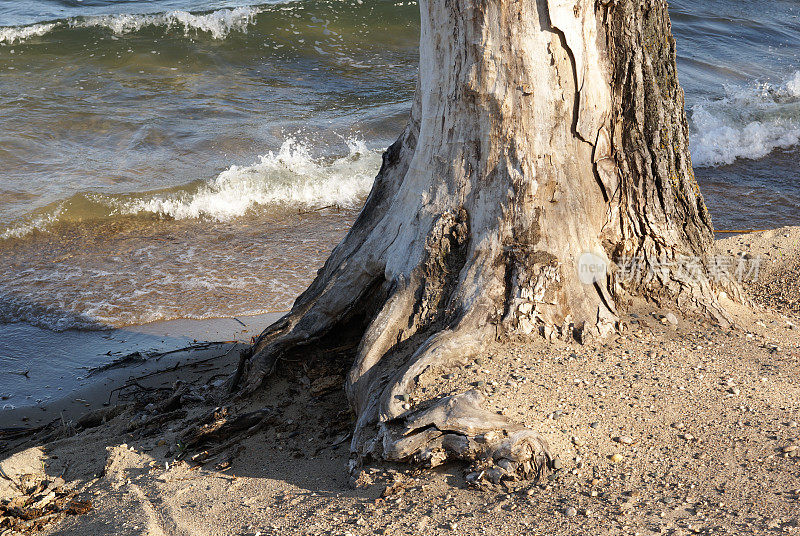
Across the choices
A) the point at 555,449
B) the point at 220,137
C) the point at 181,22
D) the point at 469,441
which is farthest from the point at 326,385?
the point at 181,22

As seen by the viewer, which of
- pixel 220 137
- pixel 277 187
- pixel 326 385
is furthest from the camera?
pixel 220 137

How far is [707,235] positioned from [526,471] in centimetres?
170

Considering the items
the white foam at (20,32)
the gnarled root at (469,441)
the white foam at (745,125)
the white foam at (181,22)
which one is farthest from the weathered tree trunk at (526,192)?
the white foam at (20,32)

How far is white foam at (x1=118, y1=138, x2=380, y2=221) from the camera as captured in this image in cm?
770

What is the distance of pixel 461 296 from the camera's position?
3.21 m

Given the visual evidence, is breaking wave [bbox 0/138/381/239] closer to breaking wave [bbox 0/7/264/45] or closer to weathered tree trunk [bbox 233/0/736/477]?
weathered tree trunk [bbox 233/0/736/477]

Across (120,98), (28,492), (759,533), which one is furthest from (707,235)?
(120,98)

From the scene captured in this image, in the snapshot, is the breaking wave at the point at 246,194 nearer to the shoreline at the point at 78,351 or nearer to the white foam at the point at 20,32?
the shoreline at the point at 78,351

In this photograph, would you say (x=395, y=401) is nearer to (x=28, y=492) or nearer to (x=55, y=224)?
(x=28, y=492)

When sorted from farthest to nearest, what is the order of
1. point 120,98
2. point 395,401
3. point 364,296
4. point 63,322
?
1. point 120,98
2. point 63,322
3. point 364,296
4. point 395,401

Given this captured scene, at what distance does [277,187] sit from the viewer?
26.8 ft

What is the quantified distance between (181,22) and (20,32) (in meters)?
2.89

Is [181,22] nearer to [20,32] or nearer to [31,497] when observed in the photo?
[20,32]

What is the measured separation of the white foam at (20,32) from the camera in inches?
512
